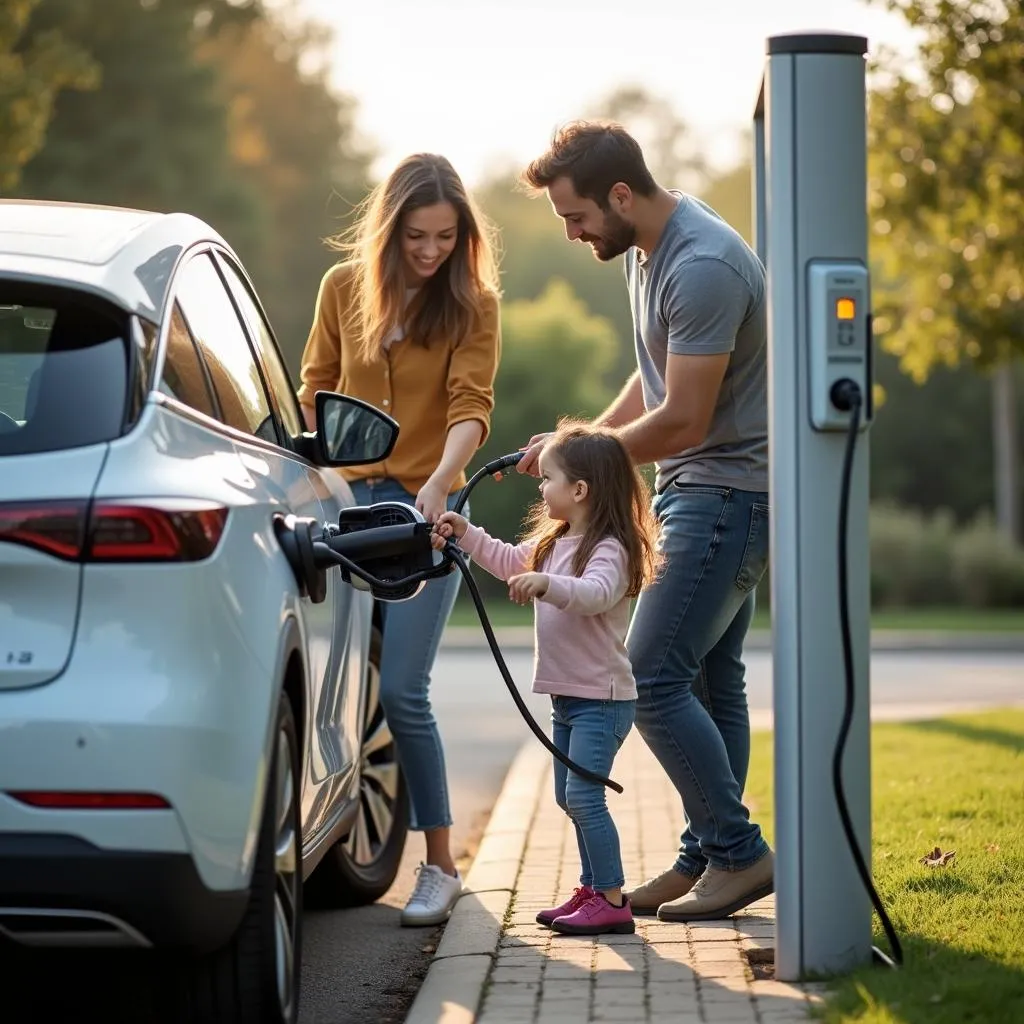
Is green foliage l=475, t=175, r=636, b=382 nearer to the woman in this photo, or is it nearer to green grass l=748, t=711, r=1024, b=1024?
green grass l=748, t=711, r=1024, b=1024

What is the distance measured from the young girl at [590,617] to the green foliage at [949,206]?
11098mm

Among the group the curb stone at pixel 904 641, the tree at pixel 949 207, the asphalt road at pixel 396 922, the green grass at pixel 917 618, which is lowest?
the green grass at pixel 917 618

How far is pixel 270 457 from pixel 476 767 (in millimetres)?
6169

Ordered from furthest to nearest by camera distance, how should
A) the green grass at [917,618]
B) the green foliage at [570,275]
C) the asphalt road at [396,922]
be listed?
1. the green foliage at [570,275]
2. the green grass at [917,618]
3. the asphalt road at [396,922]

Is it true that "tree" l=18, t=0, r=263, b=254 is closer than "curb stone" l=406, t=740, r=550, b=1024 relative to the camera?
No

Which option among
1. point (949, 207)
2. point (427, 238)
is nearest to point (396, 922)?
point (427, 238)

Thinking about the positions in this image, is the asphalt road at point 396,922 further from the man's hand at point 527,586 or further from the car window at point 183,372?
the car window at point 183,372

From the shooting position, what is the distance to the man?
5160 mm

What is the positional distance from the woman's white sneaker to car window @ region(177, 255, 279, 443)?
1680 mm

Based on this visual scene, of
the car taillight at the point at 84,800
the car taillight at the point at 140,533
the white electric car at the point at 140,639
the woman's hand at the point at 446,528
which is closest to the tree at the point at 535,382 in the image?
the woman's hand at the point at 446,528

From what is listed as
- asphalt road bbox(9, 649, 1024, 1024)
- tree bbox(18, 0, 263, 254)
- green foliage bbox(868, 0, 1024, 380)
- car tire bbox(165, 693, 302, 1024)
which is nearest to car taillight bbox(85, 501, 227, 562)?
car tire bbox(165, 693, 302, 1024)

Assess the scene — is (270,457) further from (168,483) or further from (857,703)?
(857,703)

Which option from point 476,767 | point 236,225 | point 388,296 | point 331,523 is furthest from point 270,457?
point 236,225

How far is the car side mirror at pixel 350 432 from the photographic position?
530 cm
